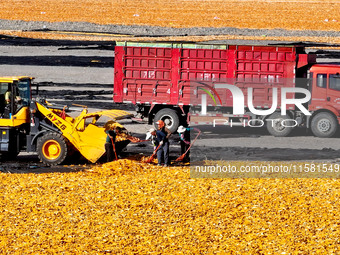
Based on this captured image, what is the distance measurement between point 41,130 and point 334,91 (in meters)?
11.9

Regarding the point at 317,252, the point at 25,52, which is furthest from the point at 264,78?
the point at 25,52

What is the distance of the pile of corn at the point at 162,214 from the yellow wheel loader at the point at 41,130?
1378 mm

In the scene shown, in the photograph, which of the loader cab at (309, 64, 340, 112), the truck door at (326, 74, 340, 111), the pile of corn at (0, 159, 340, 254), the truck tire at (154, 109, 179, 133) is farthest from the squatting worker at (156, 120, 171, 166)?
the truck door at (326, 74, 340, 111)

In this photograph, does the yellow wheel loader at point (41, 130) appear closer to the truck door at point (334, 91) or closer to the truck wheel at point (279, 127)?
the truck wheel at point (279, 127)

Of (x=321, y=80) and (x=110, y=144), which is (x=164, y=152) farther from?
(x=321, y=80)

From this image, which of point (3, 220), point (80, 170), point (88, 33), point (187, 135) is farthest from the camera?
point (88, 33)

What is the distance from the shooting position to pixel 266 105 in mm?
26188

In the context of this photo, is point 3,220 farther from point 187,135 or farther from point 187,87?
point 187,87

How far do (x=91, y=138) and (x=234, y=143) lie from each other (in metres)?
6.25

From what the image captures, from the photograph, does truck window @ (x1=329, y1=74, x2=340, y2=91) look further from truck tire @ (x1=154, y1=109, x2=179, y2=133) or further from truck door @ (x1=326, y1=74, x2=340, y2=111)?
truck tire @ (x1=154, y1=109, x2=179, y2=133)

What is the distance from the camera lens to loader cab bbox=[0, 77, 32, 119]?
2050 centimetres

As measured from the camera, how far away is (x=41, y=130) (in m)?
20.6

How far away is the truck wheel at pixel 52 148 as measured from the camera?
2008cm

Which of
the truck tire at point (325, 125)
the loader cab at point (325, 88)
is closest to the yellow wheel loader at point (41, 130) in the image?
the truck tire at point (325, 125)
